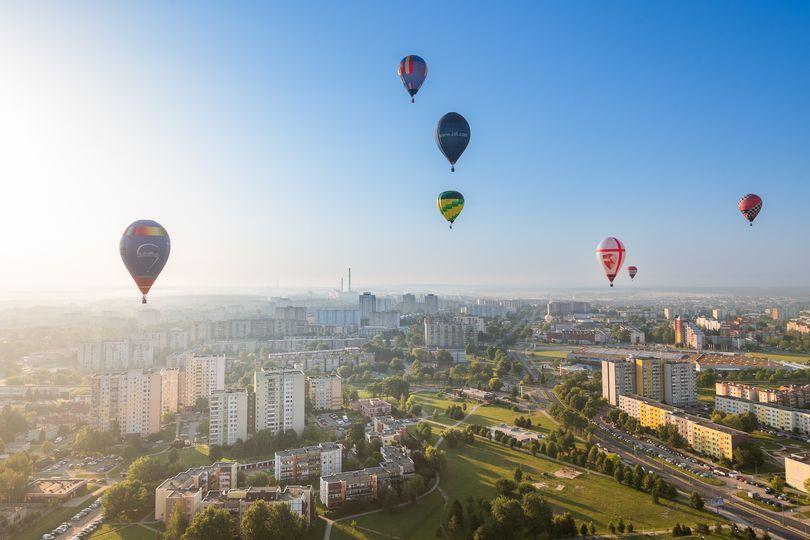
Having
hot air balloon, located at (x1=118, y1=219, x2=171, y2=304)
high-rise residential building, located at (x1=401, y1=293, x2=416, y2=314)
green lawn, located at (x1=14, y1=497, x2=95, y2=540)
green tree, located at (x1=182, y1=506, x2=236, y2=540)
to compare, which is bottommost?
green lawn, located at (x1=14, y1=497, x2=95, y2=540)

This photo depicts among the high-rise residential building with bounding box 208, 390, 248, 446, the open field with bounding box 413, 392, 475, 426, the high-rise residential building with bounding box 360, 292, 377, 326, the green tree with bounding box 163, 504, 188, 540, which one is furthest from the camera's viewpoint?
the high-rise residential building with bounding box 360, 292, 377, 326

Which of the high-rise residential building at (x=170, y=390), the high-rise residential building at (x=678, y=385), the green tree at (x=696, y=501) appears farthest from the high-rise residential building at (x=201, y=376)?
the high-rise residential building at (x=678, y=385)

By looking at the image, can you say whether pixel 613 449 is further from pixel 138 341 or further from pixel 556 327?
pixel 556 327

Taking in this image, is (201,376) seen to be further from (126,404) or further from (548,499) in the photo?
(548,499)

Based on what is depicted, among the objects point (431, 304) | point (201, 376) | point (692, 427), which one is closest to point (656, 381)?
point (692, 427)

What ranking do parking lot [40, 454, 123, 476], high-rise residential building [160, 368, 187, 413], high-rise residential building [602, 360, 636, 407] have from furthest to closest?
high-rise residential building [602, 360, 636, 407], high-rise residential building [160, 368, 187, 413], parking lot [40, 454, 123, 476]

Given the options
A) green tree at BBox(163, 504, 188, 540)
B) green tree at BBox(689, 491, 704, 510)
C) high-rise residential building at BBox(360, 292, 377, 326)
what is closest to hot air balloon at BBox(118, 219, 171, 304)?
green tree at BBox(163, 504, 188, 540)

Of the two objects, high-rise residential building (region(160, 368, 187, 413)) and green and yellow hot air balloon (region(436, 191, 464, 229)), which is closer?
green and yellow hot air balloon (region(436, 191, 464, 229))

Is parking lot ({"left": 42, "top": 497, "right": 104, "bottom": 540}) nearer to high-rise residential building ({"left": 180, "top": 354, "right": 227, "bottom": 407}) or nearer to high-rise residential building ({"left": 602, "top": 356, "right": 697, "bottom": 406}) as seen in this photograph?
high-rise residential building ({"left": 180, "top": 354, "right": 227, "bottom": 407})
